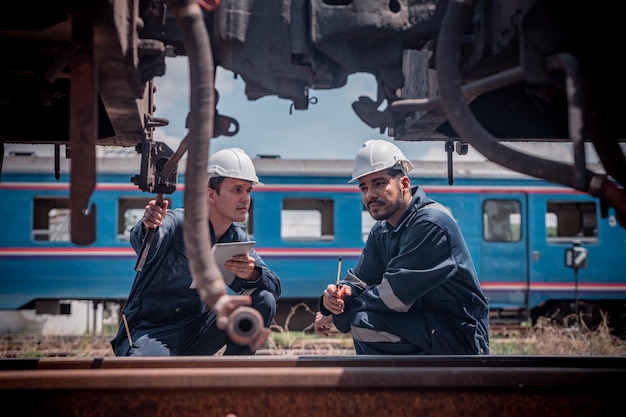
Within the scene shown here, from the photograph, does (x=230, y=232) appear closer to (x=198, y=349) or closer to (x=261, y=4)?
(x=198, y=349)

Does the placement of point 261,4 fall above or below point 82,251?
above

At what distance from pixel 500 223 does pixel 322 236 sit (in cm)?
327

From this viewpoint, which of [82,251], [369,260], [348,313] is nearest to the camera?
[348,313]

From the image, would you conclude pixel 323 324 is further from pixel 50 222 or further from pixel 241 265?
pixel 50 222

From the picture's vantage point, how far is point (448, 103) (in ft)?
6.84

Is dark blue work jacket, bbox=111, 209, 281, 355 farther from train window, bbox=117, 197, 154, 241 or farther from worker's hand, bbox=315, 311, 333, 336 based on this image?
train window, bbox=117, 197, 154, 241

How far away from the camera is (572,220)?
420 inches

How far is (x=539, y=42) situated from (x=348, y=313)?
210cm

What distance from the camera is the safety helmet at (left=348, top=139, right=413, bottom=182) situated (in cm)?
368

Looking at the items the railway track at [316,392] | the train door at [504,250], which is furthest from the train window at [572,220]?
the railway track at [316,392]

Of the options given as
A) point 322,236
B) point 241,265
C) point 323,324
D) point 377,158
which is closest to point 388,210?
point 377,158

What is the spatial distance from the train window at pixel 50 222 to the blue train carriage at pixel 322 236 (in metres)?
0.02

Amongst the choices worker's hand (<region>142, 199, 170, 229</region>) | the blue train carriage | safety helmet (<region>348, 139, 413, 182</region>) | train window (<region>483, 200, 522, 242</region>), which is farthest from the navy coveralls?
train window (<region>483, 200, 522, 242</region>)

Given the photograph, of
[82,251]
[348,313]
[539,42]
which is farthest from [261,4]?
[82,251]
